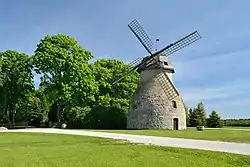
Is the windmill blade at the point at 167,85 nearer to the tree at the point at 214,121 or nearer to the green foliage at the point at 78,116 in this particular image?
the green foliage at the point at 78,116

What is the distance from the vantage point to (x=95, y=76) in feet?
190

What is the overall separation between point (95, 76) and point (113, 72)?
217 inches

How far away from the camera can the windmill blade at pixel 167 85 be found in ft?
152

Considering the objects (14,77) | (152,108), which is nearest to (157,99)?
(152,108)

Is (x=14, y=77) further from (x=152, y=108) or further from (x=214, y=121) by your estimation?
(x=214, y=121)

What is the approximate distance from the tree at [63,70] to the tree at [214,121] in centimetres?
2237

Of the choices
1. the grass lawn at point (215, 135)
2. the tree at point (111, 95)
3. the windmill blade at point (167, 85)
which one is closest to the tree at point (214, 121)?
the tree at point (111, 95)

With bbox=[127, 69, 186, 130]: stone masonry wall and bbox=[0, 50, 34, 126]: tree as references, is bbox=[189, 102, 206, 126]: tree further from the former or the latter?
bbox=[0, 50, 34, 126]: tree

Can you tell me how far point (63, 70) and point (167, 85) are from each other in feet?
46.7

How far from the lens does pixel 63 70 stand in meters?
49.6

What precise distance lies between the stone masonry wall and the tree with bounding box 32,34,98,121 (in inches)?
304

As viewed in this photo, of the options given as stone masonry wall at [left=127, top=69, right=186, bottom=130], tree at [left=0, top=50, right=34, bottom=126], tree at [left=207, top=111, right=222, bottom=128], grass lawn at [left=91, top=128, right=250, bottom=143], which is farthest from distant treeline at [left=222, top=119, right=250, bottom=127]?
grass lawn at [left=91, top=128, right=250, bottom=143]

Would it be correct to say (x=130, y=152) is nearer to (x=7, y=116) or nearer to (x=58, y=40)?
(x=58, y=40)

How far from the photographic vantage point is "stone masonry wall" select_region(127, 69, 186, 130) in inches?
1797
